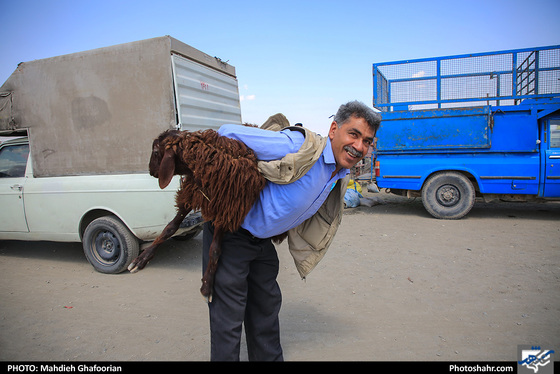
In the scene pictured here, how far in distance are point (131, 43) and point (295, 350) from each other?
154 inches

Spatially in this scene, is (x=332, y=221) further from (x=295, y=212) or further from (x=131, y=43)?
(x=131, y=43)

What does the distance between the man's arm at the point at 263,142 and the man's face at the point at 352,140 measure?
0.78 feet

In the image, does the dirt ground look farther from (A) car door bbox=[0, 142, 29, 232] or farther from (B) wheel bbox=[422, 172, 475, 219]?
(B) wheel bbox=[422, 172, 475, 219]

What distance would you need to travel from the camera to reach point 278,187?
1.80m

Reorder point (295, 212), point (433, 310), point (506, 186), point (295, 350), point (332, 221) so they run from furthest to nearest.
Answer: point (506, 186) < point (433, 310) < point (295, 350) < point (332, 221) < point (295, 212)

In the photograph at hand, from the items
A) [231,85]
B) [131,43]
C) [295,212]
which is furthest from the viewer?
[231,85]

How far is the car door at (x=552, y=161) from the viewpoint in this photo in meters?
6.25

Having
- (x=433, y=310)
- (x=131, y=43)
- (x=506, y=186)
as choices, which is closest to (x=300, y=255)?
(x=433, y=310)

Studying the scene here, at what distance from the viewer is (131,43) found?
13.6ft

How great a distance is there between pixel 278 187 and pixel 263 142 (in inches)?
9.9

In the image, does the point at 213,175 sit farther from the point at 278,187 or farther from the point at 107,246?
the point at 107,246

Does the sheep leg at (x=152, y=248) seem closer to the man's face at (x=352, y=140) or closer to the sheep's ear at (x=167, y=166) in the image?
the sheep's ear at (x=167, y=166)

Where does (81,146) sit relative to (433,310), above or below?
above

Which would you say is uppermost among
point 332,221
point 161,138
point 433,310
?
point 161,138
